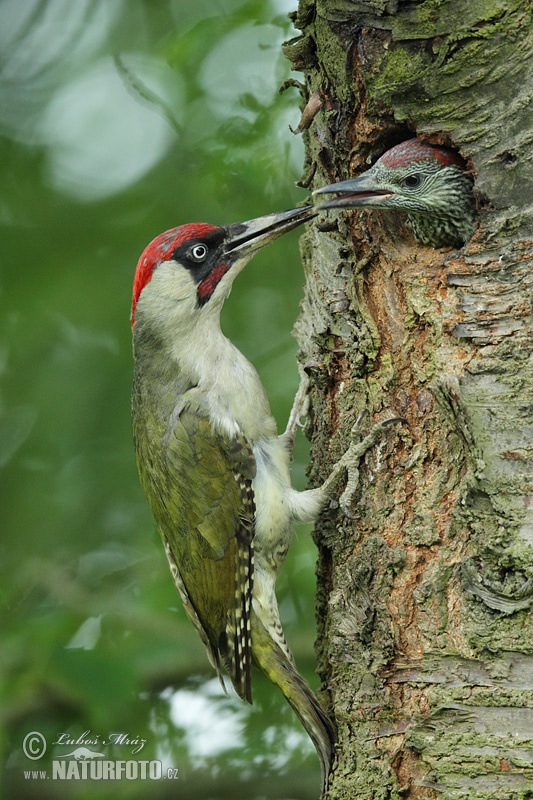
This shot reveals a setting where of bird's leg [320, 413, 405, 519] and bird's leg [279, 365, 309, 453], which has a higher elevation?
bird's leg [279, 365, 309, 453]

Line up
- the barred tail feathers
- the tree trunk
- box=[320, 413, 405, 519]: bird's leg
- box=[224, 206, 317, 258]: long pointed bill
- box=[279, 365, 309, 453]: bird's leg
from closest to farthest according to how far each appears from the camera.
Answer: the tree trunk
box=[320, 413, 405, 519]: bird's leg
the barred tail feathers
box=[224, 206, 317, 258]: long pointed bill
box=[279, 365, 309, 453]: bird's leg

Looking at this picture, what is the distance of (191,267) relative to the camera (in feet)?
12.2

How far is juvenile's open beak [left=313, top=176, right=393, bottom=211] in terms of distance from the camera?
114 inches

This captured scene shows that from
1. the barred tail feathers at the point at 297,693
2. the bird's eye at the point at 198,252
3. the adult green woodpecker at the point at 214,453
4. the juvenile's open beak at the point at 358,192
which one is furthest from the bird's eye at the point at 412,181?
the barred tail feathers at the point at 297,693

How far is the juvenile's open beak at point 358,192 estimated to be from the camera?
2904 millimetres

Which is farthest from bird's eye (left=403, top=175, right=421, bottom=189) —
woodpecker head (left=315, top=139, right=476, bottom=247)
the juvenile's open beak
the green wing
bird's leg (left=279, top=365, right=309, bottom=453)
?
the green wing

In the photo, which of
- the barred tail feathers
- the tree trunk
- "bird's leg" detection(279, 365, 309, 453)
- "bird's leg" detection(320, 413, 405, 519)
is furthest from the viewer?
"bird's leg" detection(279, 365, 309, 453)

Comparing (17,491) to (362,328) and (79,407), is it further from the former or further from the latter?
(362,328)

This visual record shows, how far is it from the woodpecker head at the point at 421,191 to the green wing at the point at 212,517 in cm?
113

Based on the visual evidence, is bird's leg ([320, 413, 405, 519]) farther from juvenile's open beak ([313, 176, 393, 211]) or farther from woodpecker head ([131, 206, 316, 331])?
woodpecker head ([131, 206, 316, 331])

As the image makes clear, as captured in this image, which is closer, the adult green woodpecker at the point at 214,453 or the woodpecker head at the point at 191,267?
the adult green woodpecker at the point at 214,453

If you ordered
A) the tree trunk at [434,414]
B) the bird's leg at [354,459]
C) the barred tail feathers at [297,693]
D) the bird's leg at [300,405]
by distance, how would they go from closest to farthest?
1. the tree trunk at [434,414]
2. the bird's leg at [354,459]
3. the barred tail feathers at [297,693]
4. the bird's leg at [300,405]

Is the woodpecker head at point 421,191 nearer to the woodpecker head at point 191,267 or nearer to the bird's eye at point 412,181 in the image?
the bird's eye at point 412,181

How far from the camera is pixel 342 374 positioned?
3158 millimetres
